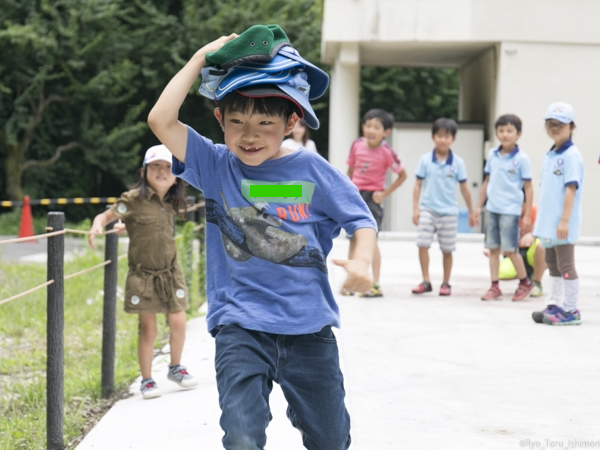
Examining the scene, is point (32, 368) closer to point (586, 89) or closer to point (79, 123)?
point (586, 89)

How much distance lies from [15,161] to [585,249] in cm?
1692

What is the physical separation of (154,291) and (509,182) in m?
4.18

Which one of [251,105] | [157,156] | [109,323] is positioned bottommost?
[109,323]

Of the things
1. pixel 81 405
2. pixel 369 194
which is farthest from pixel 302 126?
pixel 81 405

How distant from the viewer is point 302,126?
10242 mm

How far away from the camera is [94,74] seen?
26391 mm

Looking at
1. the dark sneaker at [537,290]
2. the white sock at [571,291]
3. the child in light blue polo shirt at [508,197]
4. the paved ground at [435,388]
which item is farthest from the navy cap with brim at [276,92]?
the dark sneaker at [537,290]

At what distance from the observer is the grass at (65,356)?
5.04 metres

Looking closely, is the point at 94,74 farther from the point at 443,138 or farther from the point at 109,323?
the point at 109,323

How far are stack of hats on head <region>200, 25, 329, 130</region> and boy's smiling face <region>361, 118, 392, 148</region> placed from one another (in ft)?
18.9

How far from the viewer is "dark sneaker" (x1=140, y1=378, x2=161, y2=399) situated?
533 centimetres

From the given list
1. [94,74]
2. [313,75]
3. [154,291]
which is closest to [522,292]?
[154,291]

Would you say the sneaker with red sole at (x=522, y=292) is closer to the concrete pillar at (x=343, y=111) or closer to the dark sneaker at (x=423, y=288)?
the dark sneaker at (x=423, y=288)

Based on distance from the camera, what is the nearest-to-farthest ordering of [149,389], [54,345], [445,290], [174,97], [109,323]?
[174,97], [54,345], [149,389], [109,323], [445,290]
